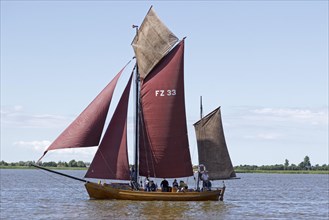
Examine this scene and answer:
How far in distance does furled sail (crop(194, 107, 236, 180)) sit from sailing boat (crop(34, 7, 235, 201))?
148 cm

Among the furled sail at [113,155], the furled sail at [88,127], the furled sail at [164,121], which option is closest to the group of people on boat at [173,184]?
the furled sail at [164,121]

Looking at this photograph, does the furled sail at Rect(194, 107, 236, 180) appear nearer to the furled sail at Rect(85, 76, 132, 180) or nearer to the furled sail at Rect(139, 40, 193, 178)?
the furled sail at Rect(139, 40, 193, 178)

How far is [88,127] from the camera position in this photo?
2012 inches

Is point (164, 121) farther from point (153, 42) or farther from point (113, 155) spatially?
point (153, 42)

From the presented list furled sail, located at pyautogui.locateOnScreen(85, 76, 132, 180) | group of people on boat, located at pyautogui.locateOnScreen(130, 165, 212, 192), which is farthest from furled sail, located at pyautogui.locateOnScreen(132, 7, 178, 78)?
group of people on boat, located at pyautogui.locateOnScreen(130, 165, 212, 192)

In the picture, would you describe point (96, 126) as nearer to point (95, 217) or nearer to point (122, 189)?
point (122, 189)

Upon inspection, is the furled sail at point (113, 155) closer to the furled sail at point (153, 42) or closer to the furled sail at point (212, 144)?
the furled sail at point (153, 42)

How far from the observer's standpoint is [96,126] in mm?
51438

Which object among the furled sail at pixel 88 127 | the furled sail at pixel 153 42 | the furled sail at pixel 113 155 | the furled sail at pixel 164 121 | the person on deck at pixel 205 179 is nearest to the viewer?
the furled sail at pixel 88 127

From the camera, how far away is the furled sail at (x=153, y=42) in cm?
5438

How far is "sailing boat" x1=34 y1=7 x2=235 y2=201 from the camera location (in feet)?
174

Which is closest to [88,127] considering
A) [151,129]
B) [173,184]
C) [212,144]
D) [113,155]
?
[113,155]

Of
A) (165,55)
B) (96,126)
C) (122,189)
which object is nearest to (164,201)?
(122,189)

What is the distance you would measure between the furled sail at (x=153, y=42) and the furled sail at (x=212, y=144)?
601 cm
